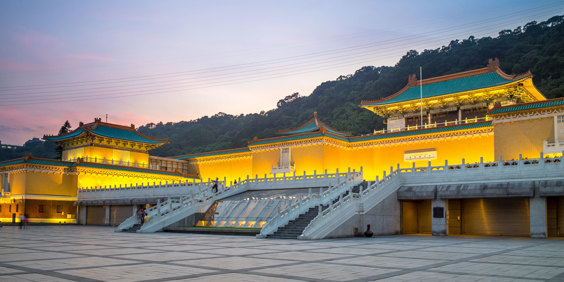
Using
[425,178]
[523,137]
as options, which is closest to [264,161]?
[425,178]

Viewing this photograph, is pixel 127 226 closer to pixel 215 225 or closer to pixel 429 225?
pixel 215 225

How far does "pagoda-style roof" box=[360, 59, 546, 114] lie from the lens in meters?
39.2

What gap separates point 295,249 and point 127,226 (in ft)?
53.0

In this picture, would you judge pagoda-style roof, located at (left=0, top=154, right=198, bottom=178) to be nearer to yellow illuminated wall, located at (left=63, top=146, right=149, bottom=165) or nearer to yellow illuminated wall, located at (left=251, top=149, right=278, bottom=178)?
yellow illuminated wall, located at (left=63, top=146, right=149, bottom=165)

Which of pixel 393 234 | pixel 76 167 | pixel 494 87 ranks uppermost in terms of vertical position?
pixel 494 87

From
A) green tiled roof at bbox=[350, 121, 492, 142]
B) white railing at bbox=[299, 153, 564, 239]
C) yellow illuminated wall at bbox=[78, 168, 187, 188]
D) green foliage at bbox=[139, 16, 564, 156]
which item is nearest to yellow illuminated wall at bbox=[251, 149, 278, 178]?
green tiled roof at bbox=[350, 121, 492, 142]

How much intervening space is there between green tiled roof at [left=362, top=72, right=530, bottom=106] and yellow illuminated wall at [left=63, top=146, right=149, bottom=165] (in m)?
25.6

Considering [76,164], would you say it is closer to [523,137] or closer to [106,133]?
[106,133]

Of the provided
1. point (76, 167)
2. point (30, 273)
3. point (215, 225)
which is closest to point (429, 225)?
point (215, 225)

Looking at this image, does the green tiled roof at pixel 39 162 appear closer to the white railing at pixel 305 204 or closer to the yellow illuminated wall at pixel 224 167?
the yellow illuminated wall at pixel 224 167

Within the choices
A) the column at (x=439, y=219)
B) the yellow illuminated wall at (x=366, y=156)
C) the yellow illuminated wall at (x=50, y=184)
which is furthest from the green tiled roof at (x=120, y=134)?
the column at (x=439, y=219)

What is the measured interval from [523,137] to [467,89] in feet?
29.3

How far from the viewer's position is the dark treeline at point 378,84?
61.5 meters

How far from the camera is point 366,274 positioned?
10883 millimetres
